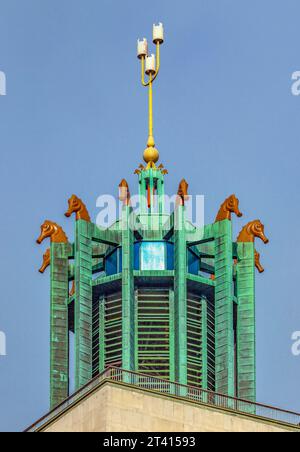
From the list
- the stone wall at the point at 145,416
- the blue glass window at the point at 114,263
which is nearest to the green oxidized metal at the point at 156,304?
the blue glass window at the point at 114,263

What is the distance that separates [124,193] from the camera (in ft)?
613

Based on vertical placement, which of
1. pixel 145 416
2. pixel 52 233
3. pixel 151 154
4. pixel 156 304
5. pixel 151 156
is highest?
pixel 151 154

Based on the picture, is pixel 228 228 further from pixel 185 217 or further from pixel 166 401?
pixel 166 401

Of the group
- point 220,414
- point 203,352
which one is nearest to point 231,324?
point 203,352

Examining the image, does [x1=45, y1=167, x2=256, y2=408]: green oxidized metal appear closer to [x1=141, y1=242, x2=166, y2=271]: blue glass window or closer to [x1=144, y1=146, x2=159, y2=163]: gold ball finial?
[x1=141, y1=242, x2=166, y2=271]: blue glass window

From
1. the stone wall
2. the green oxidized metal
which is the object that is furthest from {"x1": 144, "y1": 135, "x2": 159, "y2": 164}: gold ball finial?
the stone wall

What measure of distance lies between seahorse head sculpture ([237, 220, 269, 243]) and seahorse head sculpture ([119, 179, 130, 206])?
8015 millimetres

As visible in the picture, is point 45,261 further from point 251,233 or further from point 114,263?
point 251,233

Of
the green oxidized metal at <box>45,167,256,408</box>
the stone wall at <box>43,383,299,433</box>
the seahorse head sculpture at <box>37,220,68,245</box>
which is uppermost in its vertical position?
the seahorse head sculpture at <box>37,220,68,245</box>

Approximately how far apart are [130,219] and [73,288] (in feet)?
18.6

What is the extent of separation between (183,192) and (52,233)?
8705mm

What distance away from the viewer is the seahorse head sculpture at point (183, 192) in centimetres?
18725

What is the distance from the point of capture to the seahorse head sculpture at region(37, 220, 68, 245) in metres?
190

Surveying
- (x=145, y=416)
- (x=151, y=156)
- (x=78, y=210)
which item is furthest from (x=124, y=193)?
(x=145, y=416)
